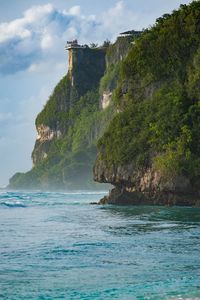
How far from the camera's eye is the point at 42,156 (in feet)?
568

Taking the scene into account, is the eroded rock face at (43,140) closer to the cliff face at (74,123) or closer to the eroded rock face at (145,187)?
the cliff face at (74,123)

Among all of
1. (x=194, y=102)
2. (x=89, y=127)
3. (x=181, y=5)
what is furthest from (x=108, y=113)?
(x=194, y=102)

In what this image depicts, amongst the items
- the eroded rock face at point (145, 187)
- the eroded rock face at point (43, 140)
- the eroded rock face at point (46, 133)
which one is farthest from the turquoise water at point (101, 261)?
the eroded rock face at point (43, 140)

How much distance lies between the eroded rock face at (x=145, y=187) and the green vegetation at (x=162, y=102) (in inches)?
28.0

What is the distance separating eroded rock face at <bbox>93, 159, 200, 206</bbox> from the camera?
5262 centimetres

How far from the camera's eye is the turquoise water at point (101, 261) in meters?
16.9

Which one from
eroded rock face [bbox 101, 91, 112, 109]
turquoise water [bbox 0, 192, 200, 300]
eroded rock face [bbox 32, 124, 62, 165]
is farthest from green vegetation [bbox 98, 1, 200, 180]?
eroded rock face [bbox 32, 124, 62, 165]

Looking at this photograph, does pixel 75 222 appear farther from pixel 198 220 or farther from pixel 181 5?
pixel 181 5

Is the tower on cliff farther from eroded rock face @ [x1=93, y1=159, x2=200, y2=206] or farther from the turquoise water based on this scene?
the turquoise water

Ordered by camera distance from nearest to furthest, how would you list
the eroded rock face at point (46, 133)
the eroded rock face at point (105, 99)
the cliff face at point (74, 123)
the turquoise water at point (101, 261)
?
the turquoise water at point (101, 261) < the eroded rock face at point (105, 99) < the cliff face at point (74, 123) < the eroded rock face at point (46, 133)

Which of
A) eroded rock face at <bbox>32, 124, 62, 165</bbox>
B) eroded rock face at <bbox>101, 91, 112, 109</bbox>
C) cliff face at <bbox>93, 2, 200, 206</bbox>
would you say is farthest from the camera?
eroded rock face at <bbox>32, 124, 62, 165</bbox>

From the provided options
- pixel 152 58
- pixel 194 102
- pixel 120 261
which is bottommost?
pixel 120 261

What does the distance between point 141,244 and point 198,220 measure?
475 inches

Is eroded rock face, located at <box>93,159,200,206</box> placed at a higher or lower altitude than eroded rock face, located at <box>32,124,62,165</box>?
lower
